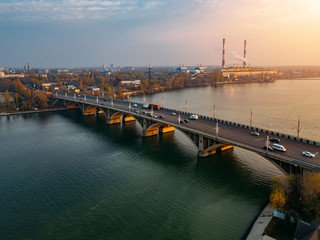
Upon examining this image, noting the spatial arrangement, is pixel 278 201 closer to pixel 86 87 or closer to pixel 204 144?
pixel 204 144

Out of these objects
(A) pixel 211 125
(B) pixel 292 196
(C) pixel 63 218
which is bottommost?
(C) pixel 63 218

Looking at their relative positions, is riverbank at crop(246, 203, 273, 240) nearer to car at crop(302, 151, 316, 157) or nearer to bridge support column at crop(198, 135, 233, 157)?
car at crop(302, 151, 316, 157)

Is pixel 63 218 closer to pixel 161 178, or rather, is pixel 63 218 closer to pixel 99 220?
pixel 99 220

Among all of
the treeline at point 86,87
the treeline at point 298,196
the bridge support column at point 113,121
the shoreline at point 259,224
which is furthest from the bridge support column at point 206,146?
the treeline at point 86,87

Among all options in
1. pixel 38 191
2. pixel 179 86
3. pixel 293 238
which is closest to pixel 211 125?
pixel 293 238

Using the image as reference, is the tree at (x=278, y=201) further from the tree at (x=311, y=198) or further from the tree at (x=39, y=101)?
the tree at (x=39, y=101)

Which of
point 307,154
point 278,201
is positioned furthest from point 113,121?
point 278,201
